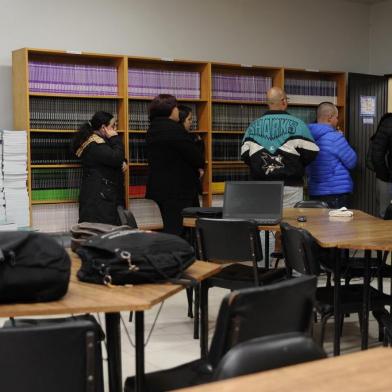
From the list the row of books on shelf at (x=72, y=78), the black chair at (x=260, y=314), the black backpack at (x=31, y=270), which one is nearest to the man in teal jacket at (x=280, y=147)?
the row of books on shelf at (x=72, y=78)

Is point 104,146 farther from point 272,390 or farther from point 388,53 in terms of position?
point 272,390

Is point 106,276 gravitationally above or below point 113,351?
above

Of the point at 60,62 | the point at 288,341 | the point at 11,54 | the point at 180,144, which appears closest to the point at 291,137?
the point at 180,144

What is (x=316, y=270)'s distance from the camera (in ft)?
11.4

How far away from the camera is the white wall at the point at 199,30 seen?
20.1ft

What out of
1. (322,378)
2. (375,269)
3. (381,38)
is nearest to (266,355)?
(322,378)

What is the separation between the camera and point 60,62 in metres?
6.09

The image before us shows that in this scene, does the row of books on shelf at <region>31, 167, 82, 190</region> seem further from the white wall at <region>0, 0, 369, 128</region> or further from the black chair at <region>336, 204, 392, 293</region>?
the black chair at <region>336, 204, 392, 293</region>

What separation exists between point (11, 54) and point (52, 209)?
4.67 feet

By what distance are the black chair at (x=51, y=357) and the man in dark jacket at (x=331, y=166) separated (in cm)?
463

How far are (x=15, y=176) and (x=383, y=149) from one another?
3.31 meters

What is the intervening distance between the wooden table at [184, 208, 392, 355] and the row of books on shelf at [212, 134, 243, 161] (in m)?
2.46

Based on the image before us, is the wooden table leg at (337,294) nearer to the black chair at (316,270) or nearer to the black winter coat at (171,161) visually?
the black chair at (316,270)

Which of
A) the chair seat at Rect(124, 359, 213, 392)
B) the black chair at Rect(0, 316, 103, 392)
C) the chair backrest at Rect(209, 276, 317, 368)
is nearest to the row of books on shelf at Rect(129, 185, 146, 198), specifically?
the chair seat at Rect(124, 359, 213, 392)
